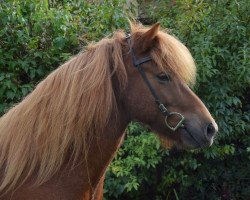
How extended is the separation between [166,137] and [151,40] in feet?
1.77

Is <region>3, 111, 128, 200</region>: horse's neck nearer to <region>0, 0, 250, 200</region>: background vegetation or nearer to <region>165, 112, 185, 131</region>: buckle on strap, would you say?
<region>165, 112, 185, 131</region>: buckle on strap

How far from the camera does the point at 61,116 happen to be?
236 cm

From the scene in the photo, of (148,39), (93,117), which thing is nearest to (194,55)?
(148,39)

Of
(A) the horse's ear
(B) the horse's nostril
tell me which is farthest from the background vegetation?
(B) the horse's nostril

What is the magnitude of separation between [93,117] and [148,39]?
521mm

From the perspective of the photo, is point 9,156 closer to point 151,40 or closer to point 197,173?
point 151,40

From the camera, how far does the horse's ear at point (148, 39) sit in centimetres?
245

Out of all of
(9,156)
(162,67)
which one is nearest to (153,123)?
(162,67)

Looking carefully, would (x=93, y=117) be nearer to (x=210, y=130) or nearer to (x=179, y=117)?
(x=179, y=117)

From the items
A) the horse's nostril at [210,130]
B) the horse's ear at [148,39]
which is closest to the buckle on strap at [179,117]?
the horse's nostril at [210,130]

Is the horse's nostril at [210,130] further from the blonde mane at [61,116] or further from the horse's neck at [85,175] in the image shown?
the horse's neck at [85,175]

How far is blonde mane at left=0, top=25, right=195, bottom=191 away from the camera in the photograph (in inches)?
92.1

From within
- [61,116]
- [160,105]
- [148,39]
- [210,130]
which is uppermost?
[148,39]

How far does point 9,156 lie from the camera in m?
2.36
